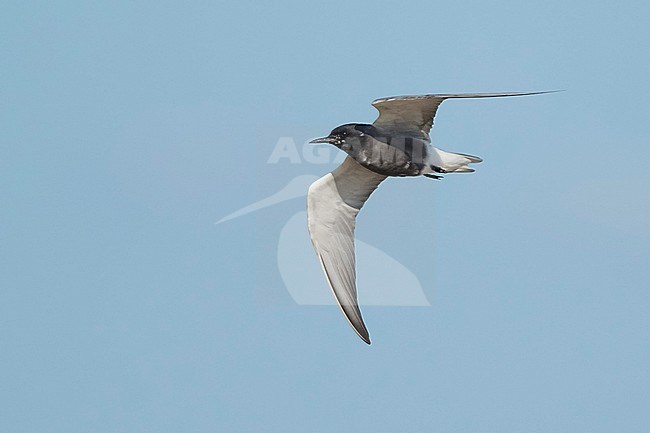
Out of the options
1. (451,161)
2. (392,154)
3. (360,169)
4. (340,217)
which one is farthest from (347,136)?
(340,217)

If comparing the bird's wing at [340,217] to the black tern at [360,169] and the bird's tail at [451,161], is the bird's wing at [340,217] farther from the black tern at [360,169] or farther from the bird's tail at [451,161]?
the bird's tail at [451,161]

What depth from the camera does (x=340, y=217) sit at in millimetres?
18562

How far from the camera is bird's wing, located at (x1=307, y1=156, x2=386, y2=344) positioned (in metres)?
18.0

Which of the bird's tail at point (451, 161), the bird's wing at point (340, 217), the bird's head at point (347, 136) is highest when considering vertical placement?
the bird's head at point (347, 136)

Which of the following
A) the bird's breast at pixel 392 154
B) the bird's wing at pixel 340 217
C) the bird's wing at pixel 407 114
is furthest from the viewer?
the bird's wing at pixel 340 217

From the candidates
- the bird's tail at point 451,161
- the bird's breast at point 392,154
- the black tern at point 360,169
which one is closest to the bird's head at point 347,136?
the black tern at point 360,169

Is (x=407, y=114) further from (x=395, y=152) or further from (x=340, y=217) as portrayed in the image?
(x=340, y=217)

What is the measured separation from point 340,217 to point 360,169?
3.21 feet

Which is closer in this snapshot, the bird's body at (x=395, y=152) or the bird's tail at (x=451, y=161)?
the bird's body at (x=395, y=152)

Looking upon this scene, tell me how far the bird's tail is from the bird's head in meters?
1.10

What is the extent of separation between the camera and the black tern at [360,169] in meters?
16.7

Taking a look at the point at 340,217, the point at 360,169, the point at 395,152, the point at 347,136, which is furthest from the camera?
the point at 340,217

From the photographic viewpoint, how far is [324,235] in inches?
724

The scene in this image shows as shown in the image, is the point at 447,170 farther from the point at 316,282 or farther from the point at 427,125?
the point at 316,282
